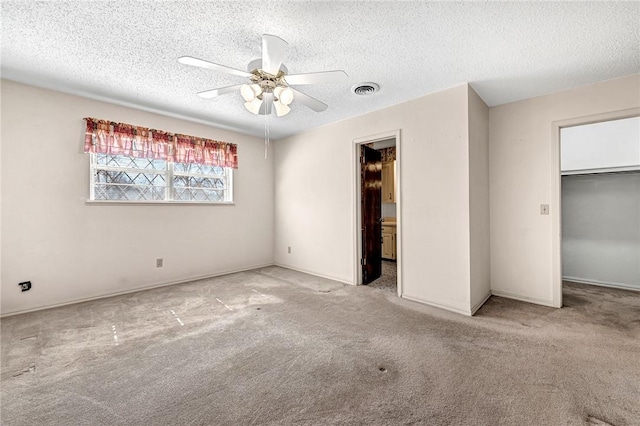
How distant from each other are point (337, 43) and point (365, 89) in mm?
921

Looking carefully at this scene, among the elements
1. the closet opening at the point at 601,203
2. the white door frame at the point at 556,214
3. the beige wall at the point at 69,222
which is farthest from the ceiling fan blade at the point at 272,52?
the closet opening at the point at 601,203

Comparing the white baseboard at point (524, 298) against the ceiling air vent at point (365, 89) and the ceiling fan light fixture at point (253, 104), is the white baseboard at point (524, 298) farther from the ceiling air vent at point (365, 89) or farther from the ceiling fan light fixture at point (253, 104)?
the ceiling fan light fixture at point (253, 104)

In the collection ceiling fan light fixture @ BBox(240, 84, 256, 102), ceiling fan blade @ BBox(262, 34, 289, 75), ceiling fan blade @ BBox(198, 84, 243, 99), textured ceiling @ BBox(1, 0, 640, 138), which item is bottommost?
ceiling fan light fixture @ BBox(240, 84, 256, 102)

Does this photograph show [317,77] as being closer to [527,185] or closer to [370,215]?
[370,215]

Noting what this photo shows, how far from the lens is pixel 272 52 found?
6.32ft

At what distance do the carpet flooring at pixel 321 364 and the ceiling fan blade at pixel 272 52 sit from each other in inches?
89.4

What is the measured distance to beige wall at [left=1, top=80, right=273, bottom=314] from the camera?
2947 millimetres

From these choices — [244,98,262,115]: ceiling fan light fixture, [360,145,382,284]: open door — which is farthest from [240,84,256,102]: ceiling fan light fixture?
[360,145,382,284]: open door

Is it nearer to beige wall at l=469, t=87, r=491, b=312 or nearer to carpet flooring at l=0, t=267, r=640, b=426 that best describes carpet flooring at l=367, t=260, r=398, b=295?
carpet flooring at l=0, t=267, r=640, b=426

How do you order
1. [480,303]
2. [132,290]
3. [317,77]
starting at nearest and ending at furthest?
[317,77] < [480,303] < [132,290]

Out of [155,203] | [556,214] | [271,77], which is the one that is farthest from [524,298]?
[155,203]

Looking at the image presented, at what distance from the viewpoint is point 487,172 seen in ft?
11.5

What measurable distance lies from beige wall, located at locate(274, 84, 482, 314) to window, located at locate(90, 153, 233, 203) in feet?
5.39

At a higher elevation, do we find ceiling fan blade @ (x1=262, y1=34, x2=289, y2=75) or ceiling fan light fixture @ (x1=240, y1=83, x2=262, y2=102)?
ceiling fan blade @ (x1=262, y1=34, x2=289, y2=75)
